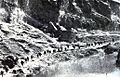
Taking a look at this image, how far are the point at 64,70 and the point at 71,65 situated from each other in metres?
0.13

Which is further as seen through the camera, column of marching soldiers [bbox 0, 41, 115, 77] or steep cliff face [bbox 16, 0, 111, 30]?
steep cliff face [bbox 16, 0, 111, 30]

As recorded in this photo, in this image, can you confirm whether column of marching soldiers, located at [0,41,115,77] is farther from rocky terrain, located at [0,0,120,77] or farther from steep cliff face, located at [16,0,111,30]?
steep cliff face, located at [16,0,111,30]

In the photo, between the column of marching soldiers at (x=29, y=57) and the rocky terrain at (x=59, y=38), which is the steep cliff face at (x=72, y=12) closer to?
the rocky terrain at (x=59, y=38)

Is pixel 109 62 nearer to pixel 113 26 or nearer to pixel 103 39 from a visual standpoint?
pixel 103 39

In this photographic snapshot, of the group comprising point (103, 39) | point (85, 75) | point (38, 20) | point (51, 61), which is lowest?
point (85, 75)

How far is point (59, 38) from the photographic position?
114 inches

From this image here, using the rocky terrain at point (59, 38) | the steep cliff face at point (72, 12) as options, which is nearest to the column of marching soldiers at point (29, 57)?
the rocky terrain at point (59, 38)

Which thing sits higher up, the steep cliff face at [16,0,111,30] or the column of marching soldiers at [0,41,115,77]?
the steep cliff face at [16,0,111,30]

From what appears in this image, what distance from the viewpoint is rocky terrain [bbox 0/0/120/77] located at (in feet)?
8.48

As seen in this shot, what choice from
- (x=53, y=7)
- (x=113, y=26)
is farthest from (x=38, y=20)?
(x=113, y=26)

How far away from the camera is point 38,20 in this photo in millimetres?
2775

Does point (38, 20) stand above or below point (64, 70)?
above

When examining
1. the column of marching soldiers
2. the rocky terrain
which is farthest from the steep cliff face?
the column of marching soldiers

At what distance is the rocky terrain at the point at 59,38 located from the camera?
102 inches
